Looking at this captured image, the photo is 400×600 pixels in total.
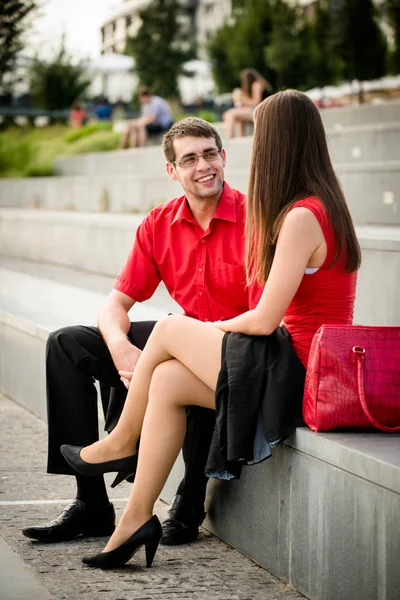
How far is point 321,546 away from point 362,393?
51cm

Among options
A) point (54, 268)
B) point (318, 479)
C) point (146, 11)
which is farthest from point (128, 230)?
point (146, 11)

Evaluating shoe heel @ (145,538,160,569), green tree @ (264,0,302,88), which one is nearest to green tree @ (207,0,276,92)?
green tree @ (264,0,302,88)

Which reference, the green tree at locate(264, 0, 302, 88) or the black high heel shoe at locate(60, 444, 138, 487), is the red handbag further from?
the green tree at locate(264, 0, 302, 88)

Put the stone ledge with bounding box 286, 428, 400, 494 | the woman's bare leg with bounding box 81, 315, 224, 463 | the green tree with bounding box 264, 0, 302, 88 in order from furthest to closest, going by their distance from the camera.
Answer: the green tree with bounding box 264, 0, 302, 88
the woman's bare leg with bounding box 81, 315, 224, 463
the stone ledge with bounding box 286, 428, 400, 494

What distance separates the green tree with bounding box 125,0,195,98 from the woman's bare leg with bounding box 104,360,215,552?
126 ft

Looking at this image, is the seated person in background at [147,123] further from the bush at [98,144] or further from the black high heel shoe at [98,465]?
the black high heel shoe at [98,465]

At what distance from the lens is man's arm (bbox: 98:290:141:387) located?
4234 millimetres

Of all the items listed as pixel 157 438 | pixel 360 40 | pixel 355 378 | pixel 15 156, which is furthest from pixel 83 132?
pixel 355 378

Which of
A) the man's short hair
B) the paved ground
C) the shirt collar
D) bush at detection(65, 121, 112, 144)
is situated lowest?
the paved ground

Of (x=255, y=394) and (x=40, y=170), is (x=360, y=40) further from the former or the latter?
(x=255, y=394)

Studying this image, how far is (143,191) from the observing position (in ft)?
41.6

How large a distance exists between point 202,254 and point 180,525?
111 cm

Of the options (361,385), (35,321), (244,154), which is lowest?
(35,321)

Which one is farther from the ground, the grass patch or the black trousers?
the grass patch
